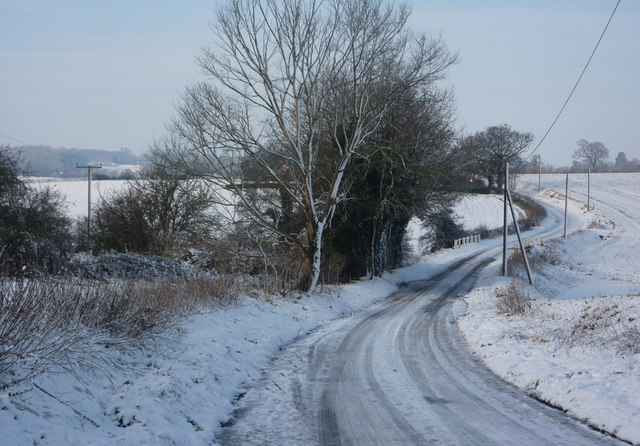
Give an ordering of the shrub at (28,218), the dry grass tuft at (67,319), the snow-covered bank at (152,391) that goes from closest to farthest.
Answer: the snow-covered bank at (152,391) → the dry grass tuft at (67,319) → the shrub at (28,218)

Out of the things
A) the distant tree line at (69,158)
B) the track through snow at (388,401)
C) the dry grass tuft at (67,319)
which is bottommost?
the track through snow at (388,401)

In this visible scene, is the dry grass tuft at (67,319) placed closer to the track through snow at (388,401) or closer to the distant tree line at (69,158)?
the track through snow at (388,401)

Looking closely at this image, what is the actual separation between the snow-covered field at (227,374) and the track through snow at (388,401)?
0.38m

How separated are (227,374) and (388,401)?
2.82 metres

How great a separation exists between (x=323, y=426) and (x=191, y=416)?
172cm

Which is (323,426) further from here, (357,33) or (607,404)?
(357,33)

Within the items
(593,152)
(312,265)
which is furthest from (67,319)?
(593,152)

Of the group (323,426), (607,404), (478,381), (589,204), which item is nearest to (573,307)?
(478,381)

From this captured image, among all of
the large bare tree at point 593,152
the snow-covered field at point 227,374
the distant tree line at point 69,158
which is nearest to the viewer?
the snow-covered field at point 227,374

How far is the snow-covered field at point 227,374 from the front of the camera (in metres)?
5.67

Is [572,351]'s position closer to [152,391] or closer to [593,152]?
[152,391]

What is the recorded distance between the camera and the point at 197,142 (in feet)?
61.3

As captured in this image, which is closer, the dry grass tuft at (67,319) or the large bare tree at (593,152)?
the dry grass tuft at (67,319)

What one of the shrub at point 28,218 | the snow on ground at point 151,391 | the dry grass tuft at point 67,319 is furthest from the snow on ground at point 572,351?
the shrub at point 28,218
